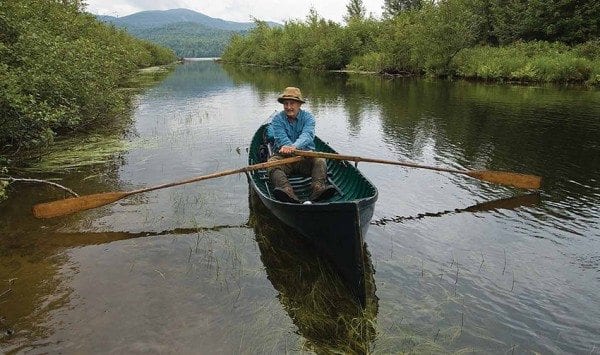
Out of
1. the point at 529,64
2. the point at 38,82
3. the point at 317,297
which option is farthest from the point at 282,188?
the point at 529,64

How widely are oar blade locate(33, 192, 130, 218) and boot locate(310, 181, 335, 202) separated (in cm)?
345

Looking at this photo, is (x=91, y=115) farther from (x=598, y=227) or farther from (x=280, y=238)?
(x=598, y=227)

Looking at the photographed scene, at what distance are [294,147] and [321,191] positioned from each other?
1026mm

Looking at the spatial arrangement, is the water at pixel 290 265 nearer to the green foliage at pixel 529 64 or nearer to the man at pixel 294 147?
the man at pixel 294 147

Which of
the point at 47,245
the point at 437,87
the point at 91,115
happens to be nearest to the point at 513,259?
the point at 47,245

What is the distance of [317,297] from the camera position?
580 cm

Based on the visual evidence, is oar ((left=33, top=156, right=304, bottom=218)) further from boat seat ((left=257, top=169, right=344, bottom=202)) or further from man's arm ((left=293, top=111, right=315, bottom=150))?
boat seat ((left=257, top=169, right=344, bottom=202))

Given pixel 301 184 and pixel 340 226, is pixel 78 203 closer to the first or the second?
pixel 301 184

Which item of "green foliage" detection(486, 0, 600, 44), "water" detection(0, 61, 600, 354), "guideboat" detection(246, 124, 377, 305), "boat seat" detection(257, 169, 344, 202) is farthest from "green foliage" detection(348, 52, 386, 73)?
"guideboat" detection(246, 124, 377, 305)

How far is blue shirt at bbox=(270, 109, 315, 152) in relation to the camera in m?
8.31

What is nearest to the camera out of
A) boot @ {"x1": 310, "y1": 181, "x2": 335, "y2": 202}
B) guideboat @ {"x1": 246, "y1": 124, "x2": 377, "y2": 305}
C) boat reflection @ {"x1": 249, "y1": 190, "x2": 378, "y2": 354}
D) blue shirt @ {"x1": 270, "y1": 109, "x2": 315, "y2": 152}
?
boat reflection @ {"x1": 249, "y1": 190, "x2": 378, "y2": 354}

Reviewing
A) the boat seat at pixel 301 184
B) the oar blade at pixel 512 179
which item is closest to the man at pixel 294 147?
the boat seat at pixel 301 184

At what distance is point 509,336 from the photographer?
5035mm

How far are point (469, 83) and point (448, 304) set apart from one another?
103 ft
